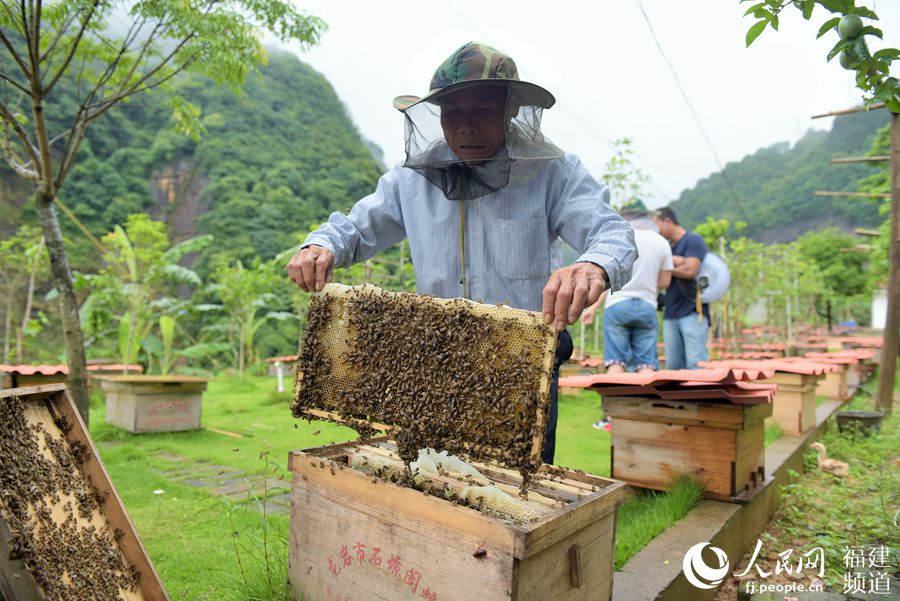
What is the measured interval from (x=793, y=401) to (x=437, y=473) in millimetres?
4786

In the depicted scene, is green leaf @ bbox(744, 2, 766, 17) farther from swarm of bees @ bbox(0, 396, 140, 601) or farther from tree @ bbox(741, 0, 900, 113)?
swarm of bees @ bbox(0, 396, 140, 601)

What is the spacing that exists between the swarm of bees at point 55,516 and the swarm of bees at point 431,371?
75cm

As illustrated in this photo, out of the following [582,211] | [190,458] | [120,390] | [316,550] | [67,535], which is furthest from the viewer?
[120,390]

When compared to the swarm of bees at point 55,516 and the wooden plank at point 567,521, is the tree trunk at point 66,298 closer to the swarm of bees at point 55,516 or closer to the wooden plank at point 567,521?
the swarm of bees at point 55,516

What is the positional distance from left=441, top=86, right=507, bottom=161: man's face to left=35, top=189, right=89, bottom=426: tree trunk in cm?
407

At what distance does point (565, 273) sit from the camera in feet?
5.65

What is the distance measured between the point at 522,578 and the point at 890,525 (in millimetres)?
2749

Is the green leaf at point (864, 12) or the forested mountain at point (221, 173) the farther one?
the forested mountain at point (221, 173)

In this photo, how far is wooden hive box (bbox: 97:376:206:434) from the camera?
628 centimetres

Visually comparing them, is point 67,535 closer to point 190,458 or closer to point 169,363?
point 190,458

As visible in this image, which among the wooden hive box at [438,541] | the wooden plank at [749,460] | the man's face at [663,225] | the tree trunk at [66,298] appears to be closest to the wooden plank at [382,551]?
the wooden hive box at [438,541]

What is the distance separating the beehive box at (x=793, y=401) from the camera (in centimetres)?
542

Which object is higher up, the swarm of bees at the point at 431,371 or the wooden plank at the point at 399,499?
the swarm of bees at the point at 431,371

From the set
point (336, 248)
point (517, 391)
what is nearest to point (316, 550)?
point (517, 391)
